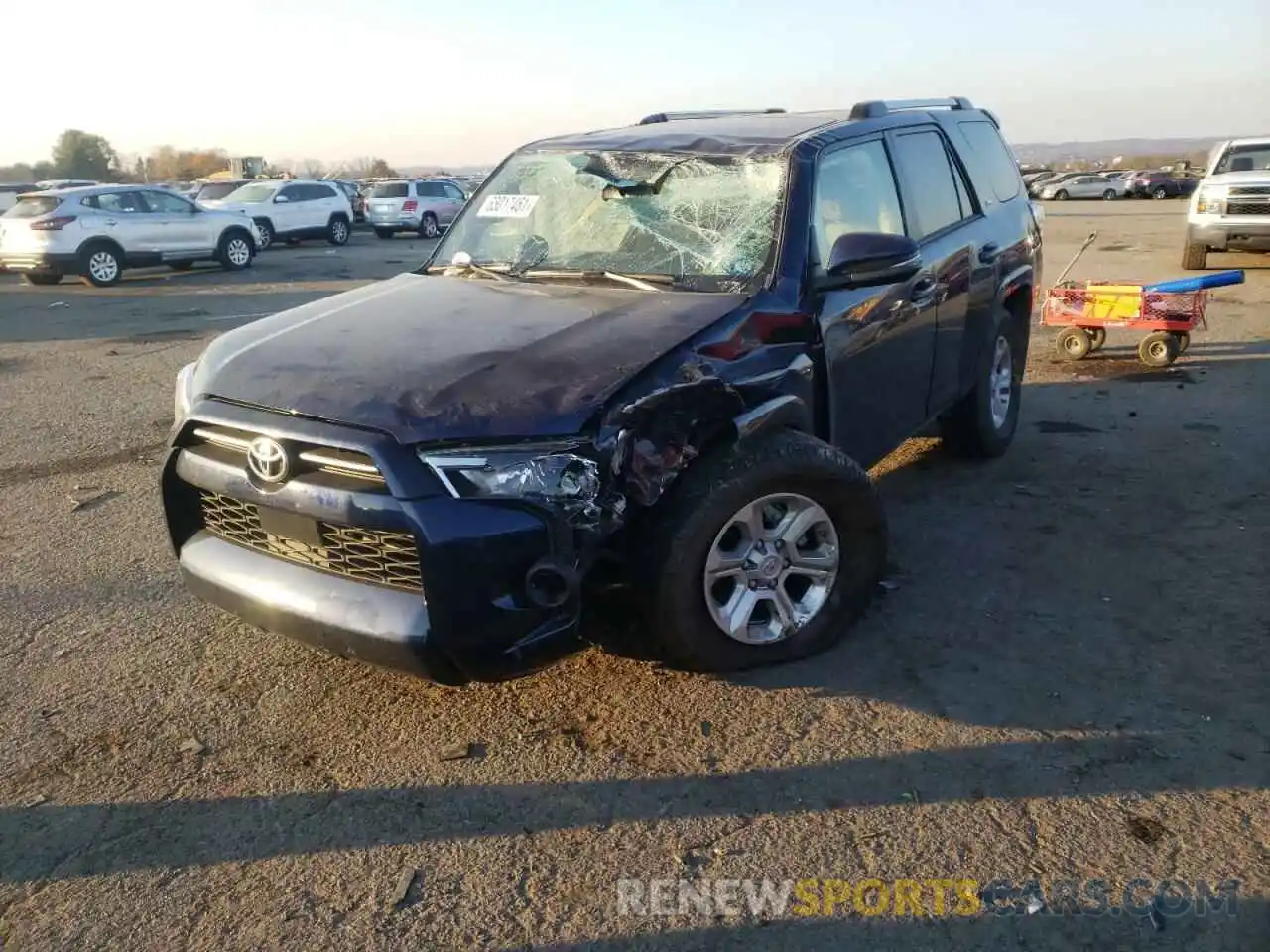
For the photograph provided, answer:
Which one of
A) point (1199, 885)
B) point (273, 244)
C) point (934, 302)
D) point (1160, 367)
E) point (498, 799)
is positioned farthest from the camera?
point (273, 244)

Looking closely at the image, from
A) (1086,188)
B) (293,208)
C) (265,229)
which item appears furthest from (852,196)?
(1086,188)

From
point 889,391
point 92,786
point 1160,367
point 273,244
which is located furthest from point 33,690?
point 273,244

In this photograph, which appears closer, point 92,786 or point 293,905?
point 293,905

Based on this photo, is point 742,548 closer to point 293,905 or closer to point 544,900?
point 544,900

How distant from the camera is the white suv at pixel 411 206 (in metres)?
26.8

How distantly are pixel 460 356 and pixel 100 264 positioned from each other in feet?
53.8

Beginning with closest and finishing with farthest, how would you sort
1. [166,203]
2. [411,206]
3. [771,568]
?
1. [771,568]
2. [166,203]
3. [411,206]

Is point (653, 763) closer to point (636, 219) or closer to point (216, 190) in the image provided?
point (636, 219)

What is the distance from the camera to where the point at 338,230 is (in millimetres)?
25266

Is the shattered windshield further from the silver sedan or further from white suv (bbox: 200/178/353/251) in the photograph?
the silver sedan

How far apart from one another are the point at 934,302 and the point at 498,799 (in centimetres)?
309

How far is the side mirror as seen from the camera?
11.9ft

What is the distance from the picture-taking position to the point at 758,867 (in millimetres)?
2611

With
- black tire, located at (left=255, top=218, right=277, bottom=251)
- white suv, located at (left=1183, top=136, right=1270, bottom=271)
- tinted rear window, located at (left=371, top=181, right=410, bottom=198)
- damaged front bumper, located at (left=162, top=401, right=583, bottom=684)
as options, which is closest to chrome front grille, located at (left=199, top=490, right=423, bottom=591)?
damaged front bumper, located at (left=162, top=401, right=583, bottom=684)
